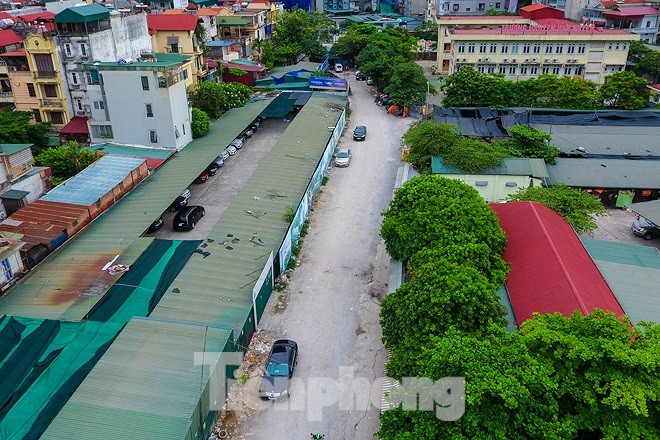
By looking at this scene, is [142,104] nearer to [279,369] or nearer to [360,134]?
[360,134]

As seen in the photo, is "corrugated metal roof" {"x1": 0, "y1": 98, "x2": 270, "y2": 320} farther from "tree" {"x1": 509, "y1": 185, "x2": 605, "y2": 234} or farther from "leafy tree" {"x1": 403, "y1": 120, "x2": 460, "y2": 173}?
"tree" {"x1": 509, "y1": 185, "x2": 605, "y2": 234}

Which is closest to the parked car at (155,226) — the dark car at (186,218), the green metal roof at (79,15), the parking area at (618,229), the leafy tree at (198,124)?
the dark car at (186,218)

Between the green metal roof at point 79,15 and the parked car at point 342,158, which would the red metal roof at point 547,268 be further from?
the green metal roof at point 79,15

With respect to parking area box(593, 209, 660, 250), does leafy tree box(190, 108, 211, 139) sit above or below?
above

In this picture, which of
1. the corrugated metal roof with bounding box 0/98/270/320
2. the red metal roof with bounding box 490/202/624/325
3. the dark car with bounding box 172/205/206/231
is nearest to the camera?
the red metal roof with bounding box 490/202/624/325

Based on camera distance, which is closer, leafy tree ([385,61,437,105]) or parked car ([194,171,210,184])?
parked car ([194,171,210,184])

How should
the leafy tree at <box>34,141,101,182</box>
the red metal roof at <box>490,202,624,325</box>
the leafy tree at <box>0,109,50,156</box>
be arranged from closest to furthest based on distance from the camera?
1. the red metal roof at <box>490,202,624,325</box>
2. the leafy tree at <box>34,141,101,182</box>
3. the leafy tree at <box>0,109,50,156</box>

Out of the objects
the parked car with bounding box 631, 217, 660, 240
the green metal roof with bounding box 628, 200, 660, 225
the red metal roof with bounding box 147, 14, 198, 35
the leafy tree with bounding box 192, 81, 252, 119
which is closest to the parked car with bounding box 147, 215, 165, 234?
the leafy tree with bounding box 192, 81, 252, 119

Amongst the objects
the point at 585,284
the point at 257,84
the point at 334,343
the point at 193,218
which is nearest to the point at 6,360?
the point at 334,343
